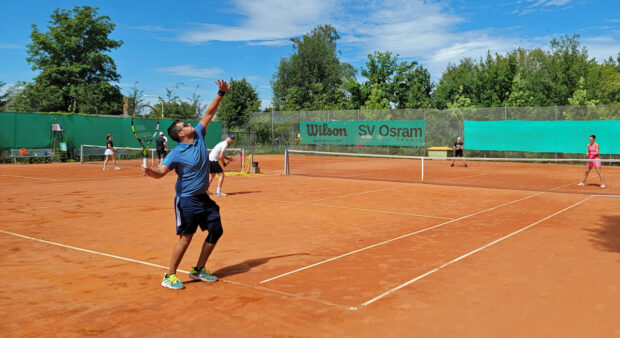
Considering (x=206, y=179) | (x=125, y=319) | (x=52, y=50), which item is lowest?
(x=125, y=319)

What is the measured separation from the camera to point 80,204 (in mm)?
10797

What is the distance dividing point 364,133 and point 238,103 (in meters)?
18.5

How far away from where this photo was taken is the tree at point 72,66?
134 feet

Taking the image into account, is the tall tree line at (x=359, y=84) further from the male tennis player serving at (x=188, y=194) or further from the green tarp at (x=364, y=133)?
the male tennis player serving at (x=188, y=194)

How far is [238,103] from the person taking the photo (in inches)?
1891

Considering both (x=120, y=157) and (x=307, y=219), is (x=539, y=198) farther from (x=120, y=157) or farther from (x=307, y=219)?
(x=120, y=157)

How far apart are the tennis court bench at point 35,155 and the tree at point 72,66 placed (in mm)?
13365

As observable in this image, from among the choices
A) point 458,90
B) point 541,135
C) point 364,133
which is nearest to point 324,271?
point 541,135

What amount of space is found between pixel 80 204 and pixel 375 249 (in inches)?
290

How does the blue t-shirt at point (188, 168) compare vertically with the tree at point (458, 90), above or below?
below

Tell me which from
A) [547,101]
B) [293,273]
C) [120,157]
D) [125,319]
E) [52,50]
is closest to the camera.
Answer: [125,319]

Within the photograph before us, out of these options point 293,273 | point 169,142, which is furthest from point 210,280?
point 169,142

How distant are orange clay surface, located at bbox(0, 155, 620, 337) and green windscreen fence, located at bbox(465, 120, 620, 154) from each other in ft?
54.4

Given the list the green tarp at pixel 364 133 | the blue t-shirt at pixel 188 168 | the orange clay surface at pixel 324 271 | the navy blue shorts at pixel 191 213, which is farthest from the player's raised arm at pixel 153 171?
the green tarp at pixel 364 133
